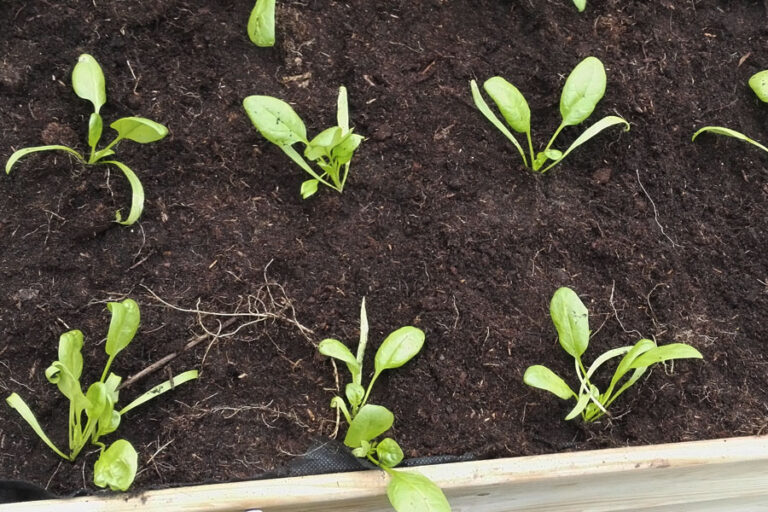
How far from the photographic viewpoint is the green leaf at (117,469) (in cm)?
87

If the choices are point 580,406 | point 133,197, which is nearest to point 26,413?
point 133,197

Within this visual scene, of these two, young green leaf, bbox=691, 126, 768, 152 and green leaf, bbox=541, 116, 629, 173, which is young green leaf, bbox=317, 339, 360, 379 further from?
young green leaf, bbox=691, 126, 768, 152

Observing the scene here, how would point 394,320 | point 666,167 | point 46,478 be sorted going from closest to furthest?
point 46,478, point 394,320, point 666,167

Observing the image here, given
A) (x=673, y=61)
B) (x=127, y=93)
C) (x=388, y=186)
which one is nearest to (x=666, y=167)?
(x=673, y=61)

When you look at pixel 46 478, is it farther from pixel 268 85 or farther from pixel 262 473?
pixel 268 85

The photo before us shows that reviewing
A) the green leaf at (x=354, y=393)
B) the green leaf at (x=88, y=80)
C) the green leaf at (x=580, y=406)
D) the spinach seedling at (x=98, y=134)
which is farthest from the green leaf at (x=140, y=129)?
the green leaf at (x=580, y=406)

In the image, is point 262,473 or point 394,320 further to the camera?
point 394,320

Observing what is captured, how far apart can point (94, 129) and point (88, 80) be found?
10 cm

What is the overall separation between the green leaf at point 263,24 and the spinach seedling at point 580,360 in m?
0.62

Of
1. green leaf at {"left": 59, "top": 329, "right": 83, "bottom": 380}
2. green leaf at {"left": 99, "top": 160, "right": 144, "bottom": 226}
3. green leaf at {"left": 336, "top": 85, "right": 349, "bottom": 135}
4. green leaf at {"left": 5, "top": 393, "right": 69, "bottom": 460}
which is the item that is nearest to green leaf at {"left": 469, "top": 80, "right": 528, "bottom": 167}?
green leaf at {"left": 336, "top": 85, "right": 349, "bottom": 135}

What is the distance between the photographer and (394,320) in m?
1.08

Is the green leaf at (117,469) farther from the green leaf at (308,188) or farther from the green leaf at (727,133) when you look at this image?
the green leaf at (727,133)

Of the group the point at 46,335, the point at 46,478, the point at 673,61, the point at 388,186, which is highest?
the point at 673,61

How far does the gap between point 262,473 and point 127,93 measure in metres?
0.66
